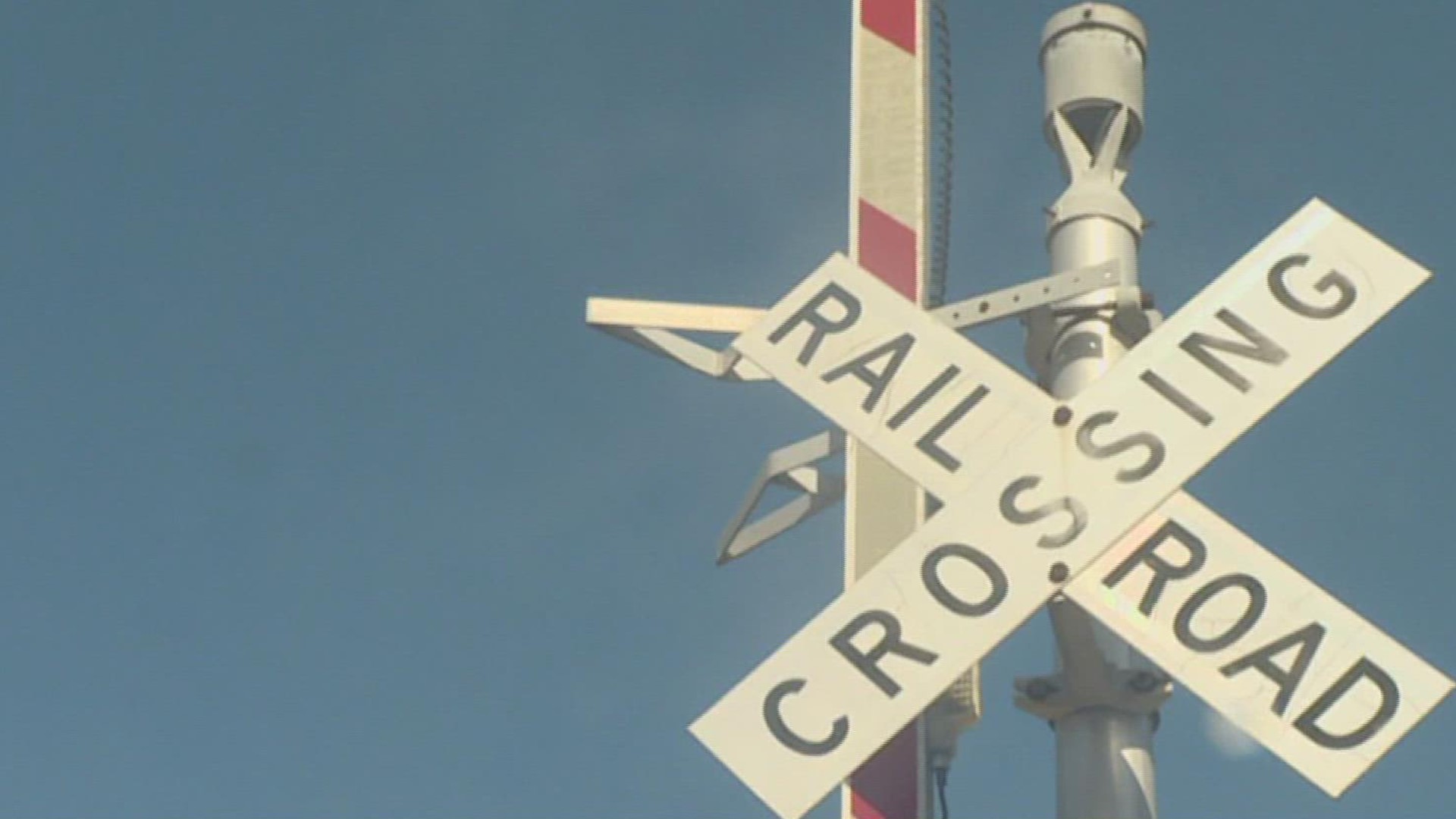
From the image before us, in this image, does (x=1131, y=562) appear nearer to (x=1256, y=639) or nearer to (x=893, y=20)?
(x=1256, y=639)

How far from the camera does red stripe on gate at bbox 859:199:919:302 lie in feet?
24.2

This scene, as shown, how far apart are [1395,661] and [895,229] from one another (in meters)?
2.28

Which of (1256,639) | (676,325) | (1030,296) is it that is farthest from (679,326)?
(1256,639)

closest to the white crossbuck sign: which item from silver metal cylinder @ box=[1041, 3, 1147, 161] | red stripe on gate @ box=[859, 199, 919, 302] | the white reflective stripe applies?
the white reflective stripe

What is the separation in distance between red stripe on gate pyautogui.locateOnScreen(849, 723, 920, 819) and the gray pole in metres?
0.33

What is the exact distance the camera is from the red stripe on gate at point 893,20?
7.90 m

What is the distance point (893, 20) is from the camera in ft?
26.0

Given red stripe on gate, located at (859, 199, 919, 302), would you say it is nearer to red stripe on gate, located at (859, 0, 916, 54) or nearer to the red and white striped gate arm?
the red and white striped gate arm

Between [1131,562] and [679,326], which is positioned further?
[679,326]

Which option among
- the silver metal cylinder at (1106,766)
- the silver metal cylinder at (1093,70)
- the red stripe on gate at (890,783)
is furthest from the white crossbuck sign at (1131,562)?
the silver metal cylinder at (1093,70)

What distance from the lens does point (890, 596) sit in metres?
6.02

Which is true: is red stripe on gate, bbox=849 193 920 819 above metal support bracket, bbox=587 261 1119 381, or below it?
below

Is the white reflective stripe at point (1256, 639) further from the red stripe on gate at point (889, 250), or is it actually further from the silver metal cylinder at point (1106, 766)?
the red stripe on gate at point (889, 250)

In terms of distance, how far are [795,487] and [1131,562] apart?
4.79 ft
